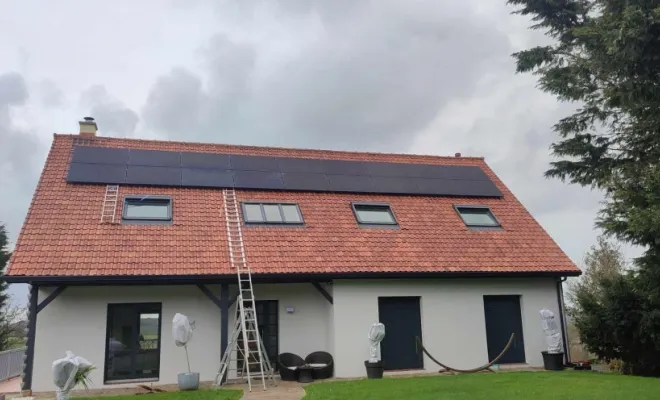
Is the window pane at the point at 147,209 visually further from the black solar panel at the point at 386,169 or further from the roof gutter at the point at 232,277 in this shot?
the black solar panel at the point at 386,169

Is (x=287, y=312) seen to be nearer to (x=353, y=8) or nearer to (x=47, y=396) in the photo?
(x=47, y=396)

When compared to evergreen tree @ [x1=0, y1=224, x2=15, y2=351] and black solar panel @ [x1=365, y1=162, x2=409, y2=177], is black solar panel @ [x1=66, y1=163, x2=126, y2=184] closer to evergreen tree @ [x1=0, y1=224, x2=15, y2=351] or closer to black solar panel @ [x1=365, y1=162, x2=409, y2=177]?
black solar panel @ [x1=365, y1=162, x2=409, y2=177]

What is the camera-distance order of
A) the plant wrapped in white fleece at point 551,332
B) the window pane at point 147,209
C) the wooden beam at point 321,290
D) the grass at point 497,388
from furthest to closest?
the window pane at point 147,209
the plant wrapped in white fleece at point 551,332
the wooden beam at point 321,290
the grass at point 497,388

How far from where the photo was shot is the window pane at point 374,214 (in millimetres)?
14406

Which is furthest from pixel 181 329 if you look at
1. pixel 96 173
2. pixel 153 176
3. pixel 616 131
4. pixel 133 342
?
pixel 616 131

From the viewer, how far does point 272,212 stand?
13883mm

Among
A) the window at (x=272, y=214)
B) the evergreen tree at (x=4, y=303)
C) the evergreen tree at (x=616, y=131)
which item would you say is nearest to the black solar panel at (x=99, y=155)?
the window at (x=272, y=214)

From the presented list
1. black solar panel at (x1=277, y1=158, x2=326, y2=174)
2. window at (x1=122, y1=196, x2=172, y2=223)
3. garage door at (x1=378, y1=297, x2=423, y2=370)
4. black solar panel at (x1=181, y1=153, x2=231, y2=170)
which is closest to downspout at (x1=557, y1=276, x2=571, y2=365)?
garage door at (x1=378, y1=297, x2=423, y2=370)

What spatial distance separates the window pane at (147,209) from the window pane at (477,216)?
8.39m

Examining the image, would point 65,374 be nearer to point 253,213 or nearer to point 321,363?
point 321,363

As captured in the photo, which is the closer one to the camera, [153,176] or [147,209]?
[147,209]

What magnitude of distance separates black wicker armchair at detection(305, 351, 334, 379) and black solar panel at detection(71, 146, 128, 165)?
291 inches

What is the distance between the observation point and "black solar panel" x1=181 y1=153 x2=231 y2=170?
49.4 feet

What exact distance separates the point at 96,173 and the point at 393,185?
8.38 m
